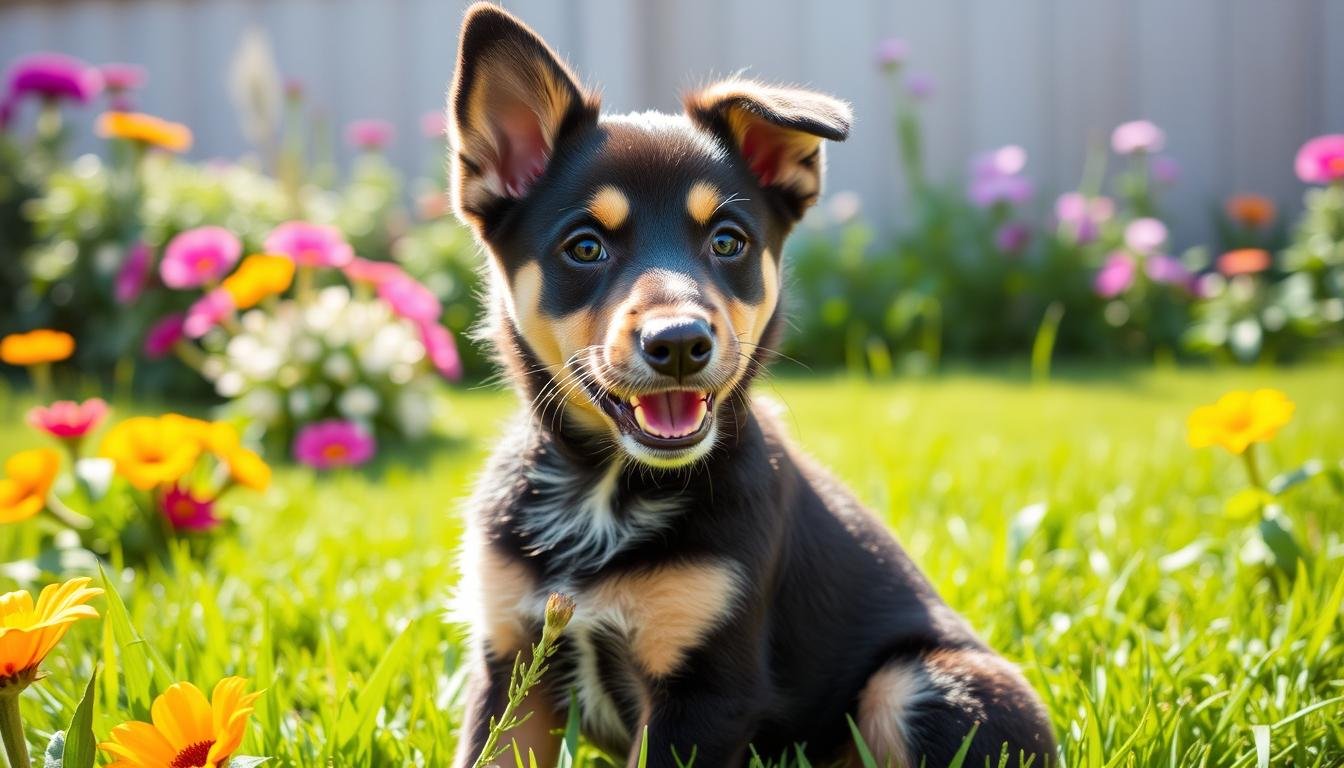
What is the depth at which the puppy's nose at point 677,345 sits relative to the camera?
2018 millimetres

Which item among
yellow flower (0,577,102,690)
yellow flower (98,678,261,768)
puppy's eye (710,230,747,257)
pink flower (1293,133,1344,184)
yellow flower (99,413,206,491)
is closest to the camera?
yellow flower (0,577,102,690)

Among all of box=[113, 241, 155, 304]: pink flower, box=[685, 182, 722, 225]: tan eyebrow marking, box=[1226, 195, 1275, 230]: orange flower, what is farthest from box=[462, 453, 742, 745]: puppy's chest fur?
box=[1226, 195, 1275, 230]: orange flower

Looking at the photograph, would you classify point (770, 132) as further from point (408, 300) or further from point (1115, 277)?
point (1115, 277)

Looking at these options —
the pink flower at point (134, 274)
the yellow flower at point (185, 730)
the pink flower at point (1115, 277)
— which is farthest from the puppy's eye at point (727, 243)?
the pink flower at point (1115, 277)

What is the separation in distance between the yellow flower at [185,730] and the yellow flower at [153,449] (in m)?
1.67

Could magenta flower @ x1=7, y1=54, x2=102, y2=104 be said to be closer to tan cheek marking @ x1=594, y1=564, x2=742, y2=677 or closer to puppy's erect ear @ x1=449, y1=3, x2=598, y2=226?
puppy's erect ear @ x1=449, y1=3, x2=598, y2=226

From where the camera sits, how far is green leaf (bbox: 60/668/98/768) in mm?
1669

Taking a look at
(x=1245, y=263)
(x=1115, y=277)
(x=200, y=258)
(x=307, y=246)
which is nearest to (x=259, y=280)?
(x=307, y=246)

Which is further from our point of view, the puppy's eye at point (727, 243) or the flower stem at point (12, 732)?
the puppy's eye at point (727, 243)

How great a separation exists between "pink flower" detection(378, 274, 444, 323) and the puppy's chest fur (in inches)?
125

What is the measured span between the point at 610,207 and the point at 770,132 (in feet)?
1.73

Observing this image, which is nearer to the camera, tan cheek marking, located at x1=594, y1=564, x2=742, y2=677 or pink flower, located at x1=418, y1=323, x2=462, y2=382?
tan cheek marking, located at x1=594, y1=564, x2=742, y2=677

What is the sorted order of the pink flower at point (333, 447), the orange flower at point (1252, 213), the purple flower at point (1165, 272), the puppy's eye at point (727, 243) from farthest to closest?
the orange flower at point (1252, 213), the purple flower at point (1165, 272), the pink flower at point (333, 447), the puppy's eye at point (727, 243)

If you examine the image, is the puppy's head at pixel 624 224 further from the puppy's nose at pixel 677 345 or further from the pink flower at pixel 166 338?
the pink flower at pixel 166 338
